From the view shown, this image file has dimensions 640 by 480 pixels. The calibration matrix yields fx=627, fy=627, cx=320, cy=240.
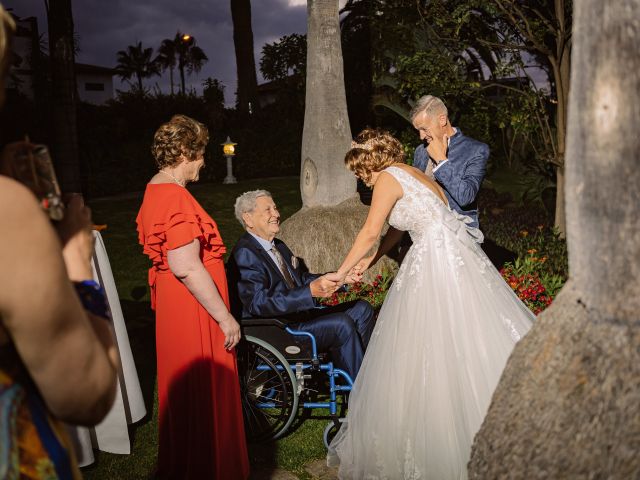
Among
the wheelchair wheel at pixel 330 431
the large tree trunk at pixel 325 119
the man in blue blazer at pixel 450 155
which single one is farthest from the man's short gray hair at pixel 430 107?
the large tree trunk at pixel 325 119

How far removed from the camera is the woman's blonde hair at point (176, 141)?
3.56 meters

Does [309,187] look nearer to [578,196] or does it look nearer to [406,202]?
[406,202]

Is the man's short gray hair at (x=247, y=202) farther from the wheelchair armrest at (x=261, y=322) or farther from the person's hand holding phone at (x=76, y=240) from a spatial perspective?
the person's hand holding phone at (x=76, y=240)

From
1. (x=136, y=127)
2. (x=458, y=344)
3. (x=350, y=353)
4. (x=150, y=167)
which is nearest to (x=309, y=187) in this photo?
(x=350, y=353)

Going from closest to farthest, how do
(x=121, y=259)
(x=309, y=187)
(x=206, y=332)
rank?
1. (x=206, y=332)
2. (x=309, y=187)
3. (x=121, y=259)

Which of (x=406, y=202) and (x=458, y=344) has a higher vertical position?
(x=406, y=202)

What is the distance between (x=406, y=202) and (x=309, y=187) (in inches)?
191

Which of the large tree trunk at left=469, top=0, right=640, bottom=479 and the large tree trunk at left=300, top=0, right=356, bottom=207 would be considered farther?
the large tree trunk at left=300, top=0, right=356, bottom=207

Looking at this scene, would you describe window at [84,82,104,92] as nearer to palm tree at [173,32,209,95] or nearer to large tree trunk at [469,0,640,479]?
palm tree at [173,32,209,95]

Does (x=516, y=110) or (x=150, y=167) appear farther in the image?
(x=150, y=167)

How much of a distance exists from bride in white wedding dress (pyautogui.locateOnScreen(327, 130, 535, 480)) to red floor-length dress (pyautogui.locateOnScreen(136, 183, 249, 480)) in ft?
2.66

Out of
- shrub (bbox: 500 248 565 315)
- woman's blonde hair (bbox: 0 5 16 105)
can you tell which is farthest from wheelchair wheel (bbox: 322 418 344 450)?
woman's blonde hair (bbox: 0 5 16 105)

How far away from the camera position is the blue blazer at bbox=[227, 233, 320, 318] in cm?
438

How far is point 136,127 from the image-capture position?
2612cm
